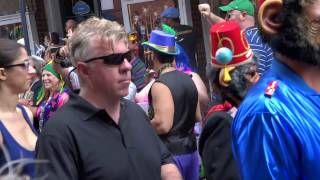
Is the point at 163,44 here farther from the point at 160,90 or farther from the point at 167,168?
the point at 167,168

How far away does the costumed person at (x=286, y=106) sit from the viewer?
5.93 feet

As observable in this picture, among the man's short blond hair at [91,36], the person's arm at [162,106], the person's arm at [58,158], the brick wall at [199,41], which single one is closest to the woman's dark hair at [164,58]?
the person's arm at [162,106]

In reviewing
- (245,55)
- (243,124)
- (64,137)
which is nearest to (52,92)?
(245,55)

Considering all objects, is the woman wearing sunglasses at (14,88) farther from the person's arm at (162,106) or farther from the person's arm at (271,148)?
the person's arm at (271,148)

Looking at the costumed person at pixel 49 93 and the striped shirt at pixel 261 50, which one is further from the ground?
the striped shirt at pixel 261 50

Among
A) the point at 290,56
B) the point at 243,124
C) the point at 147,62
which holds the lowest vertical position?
the point at 147,62

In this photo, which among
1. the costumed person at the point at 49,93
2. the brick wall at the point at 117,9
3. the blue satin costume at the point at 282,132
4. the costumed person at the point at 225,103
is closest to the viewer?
the blue satin costume at the point at 282,132

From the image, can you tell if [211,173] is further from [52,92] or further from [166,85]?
[52,92]

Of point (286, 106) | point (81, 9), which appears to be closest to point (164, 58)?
point (286, 106)

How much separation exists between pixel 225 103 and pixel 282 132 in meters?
1.91

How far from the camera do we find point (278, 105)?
6.07 feet

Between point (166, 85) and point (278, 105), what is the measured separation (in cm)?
292

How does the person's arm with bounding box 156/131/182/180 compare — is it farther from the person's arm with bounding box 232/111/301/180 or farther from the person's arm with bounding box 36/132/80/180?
the person's arm with bounding box 232/111/301/180

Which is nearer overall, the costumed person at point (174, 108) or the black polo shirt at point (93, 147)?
the black polo shirt at point (93, 147)
